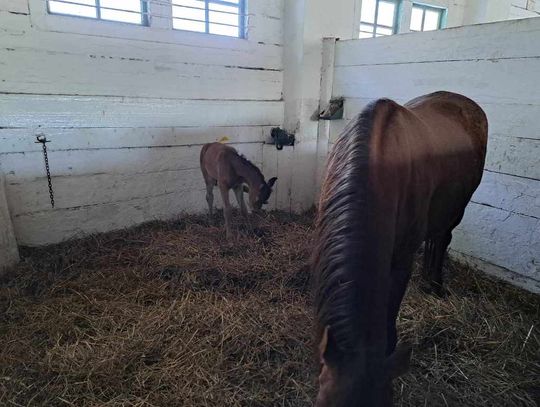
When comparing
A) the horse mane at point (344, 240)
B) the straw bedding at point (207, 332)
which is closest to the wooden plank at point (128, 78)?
the straw bedding at point (207, 332)

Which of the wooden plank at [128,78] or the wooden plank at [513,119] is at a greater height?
the wooden plank at [128,78]

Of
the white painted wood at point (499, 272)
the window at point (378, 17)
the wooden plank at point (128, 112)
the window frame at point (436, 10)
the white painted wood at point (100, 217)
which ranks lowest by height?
the white painted wood at point (499, 272)

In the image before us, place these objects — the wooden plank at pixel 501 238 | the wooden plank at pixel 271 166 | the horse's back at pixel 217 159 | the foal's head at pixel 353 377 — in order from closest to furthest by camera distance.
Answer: the foal's head at pixel 353 377
the wooden plank at pixel 501 238
the horse's back at pixel 217 159
the wooden plank at pixel 271 166

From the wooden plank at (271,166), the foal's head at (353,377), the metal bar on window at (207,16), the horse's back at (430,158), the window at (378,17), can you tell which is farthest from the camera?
the window at (378,17)

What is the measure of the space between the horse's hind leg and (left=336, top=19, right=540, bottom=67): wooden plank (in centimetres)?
123

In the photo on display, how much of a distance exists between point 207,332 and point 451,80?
2413 millimetres

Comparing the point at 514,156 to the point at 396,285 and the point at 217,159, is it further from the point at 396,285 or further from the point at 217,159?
the point at 217,159

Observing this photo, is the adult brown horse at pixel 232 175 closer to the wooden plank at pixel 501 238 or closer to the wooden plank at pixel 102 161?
the wooden plank at pixel 102 161

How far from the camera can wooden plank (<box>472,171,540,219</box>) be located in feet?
7.66

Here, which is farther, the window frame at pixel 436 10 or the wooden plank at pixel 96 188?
the window frame at pixel 436 10

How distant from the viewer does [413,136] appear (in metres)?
1.56

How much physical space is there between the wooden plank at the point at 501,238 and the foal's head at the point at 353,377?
1968 mm

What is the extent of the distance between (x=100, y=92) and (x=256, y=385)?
238 centimetres

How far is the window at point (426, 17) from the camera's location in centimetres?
480
